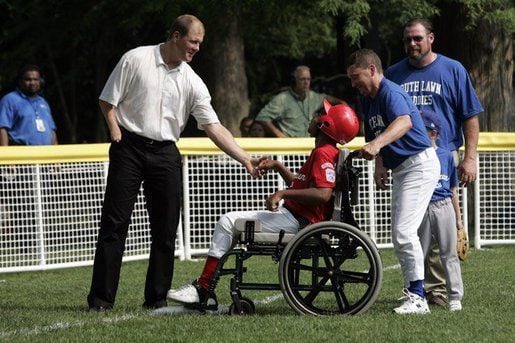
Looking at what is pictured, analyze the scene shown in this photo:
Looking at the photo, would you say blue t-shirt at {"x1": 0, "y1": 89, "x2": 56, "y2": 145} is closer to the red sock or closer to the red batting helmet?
the red sock

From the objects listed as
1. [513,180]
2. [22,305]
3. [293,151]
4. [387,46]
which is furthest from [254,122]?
[387,46]

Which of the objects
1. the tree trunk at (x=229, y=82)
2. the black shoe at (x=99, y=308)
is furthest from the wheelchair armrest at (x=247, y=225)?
the tree trunk at (x=229, y=82)

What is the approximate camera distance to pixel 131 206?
403 inches

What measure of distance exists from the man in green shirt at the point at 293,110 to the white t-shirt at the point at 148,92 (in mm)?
6032

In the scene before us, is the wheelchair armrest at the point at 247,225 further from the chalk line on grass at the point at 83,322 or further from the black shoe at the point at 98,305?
the black shoe at the point at 98,305

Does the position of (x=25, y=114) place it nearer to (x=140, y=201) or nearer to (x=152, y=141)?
(x=140, y=201)

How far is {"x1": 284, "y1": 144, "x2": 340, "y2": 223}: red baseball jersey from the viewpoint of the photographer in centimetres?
940

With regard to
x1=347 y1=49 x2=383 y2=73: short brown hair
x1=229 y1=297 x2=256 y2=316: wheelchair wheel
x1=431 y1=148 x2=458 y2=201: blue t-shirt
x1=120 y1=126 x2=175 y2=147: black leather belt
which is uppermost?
x1=347 y1=49 x2=383 y2=73: short brown hair

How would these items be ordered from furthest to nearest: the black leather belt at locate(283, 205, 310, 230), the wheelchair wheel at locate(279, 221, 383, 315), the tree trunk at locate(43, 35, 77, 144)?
the tree trunk at locate(43, 35, 77, 144) → the black leather belt at locate(283, 205, 310, 230) → the wheelchair wheel at locate(279, 221, 383, 315)

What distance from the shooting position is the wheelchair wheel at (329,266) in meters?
9.22

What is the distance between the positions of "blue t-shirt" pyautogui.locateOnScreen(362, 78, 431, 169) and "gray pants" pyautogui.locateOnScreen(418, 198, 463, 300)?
0.56 metres

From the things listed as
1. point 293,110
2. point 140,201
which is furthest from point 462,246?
point 293,110

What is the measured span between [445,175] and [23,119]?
6.84m

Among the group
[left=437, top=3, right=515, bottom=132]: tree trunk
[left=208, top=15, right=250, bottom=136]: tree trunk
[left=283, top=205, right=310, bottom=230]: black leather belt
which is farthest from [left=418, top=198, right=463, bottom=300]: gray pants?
[left=208, top=15, right=250, bottom=136]: tree trunk
